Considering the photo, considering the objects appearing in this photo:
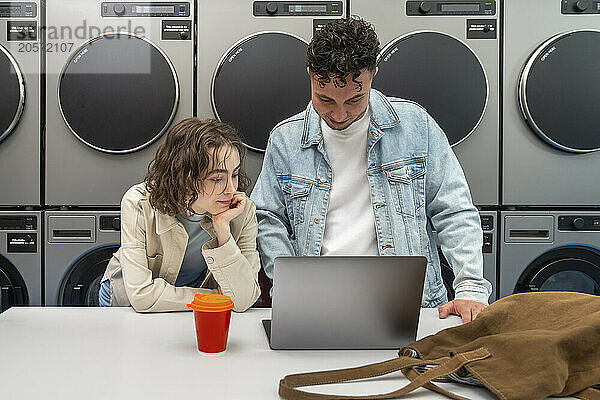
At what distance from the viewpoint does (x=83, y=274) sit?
266 centimetres

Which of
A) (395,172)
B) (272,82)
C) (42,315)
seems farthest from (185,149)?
(272,82)

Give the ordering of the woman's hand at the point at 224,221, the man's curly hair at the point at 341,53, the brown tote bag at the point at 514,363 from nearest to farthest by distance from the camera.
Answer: the brown tote bag at the point at 514,363 → the woman's hand at the point at 224,221 → the man's curly hair at the point at 341,53

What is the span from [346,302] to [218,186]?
0.58 meters

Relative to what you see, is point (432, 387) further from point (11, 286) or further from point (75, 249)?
point (11, 286)

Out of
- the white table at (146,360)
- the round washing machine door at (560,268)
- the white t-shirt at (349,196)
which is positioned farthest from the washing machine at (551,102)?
the white table at (146,360)

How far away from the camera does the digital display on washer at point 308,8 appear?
2.68 m

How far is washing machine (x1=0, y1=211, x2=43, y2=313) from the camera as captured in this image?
8.63ft

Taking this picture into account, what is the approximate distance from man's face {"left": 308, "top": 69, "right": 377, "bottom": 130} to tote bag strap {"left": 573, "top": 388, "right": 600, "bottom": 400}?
1.04 metres

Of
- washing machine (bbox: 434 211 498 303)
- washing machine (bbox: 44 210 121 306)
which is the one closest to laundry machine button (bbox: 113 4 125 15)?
washing machine (bbox: 44 210 121 306)

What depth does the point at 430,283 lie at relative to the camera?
1.98 m

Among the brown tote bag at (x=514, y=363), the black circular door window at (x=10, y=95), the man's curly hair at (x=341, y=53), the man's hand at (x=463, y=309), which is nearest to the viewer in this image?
the brown tote bag at (x=514, y=363)

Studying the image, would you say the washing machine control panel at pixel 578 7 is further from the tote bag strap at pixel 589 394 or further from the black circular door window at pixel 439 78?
the tote bag strap at pixel 589 394

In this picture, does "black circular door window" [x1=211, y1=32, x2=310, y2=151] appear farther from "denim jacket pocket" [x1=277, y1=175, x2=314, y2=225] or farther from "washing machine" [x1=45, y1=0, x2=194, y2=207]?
"denim jacket pocket" [x1=277, y1=175, x2=314, y2=225]

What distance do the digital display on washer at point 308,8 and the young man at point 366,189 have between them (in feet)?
2.64
